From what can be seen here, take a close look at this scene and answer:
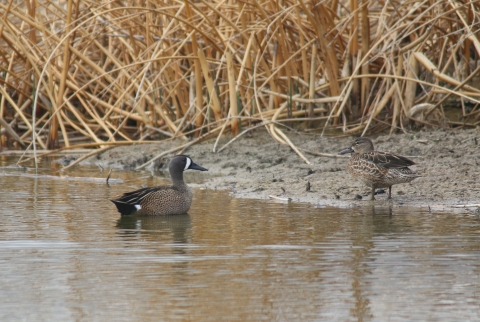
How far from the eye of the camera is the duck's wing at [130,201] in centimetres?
732

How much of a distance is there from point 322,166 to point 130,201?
237 cm

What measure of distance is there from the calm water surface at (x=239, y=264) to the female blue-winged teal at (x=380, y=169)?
36 centimetres

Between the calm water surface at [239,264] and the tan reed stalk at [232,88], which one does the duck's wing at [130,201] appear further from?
the tan reed stalk at [232,88]

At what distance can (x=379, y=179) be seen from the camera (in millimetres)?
7520

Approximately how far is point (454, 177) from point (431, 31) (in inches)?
97.4

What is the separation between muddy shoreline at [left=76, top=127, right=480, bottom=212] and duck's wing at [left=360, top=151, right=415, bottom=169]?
0.30m

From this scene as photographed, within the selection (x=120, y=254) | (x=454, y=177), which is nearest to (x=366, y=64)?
(x=454, y=177)

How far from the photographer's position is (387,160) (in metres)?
7.59

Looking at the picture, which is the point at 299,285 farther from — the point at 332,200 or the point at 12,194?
the point at 12,194

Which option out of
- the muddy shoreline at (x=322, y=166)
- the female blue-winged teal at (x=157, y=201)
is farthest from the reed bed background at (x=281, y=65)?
the female blue-winged teal at (x=157, y=201)

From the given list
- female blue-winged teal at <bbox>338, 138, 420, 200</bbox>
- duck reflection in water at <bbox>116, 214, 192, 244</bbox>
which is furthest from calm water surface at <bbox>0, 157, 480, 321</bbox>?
female blue-winged teal at <bbox>338, 138, 420, 200</bbox>

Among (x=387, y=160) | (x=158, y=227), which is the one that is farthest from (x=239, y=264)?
(x=387, y=160)

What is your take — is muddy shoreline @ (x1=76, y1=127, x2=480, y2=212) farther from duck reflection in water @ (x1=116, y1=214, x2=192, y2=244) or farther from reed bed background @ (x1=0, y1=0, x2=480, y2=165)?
duck reflection in water @ (x1=116, y1=214, x2=192, y2=244)

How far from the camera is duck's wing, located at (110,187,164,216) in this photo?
24.0 ft
